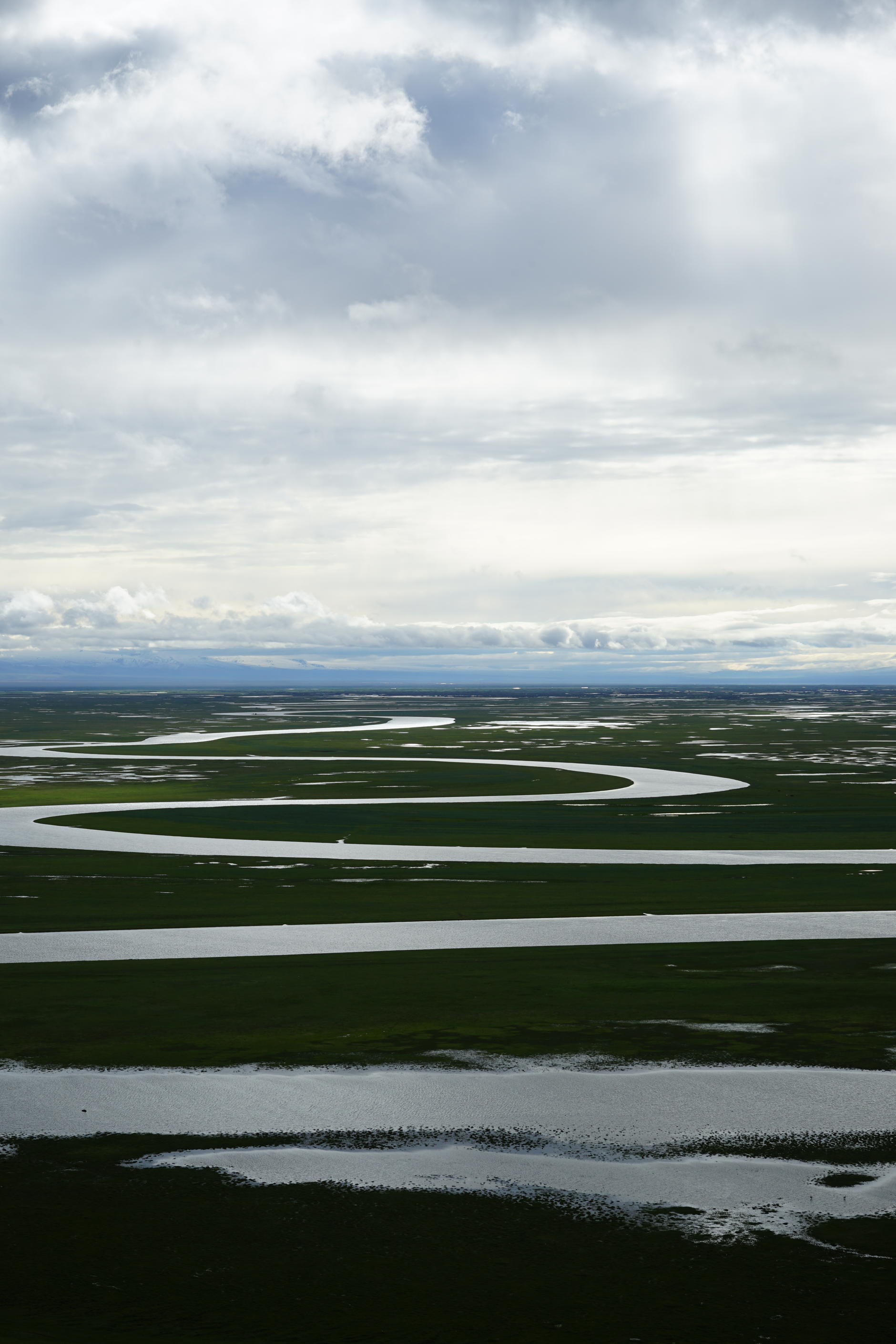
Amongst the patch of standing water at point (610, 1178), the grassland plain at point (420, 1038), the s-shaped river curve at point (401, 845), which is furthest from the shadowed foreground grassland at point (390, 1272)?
the s-shaped river curve at point (401, 845)

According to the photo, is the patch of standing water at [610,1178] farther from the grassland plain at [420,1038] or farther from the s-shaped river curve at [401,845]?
the s-shaped river curve at [401,845]

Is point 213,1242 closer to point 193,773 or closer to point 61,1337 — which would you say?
point 61,1337

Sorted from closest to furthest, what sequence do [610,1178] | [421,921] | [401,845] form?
[610,1178] → [421,921] → [401,845]

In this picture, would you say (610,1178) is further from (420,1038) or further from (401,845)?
(401,845)

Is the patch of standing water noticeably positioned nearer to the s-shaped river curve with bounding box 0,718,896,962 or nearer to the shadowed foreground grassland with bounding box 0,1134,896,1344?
the shadowed foreground grassland with bounding box 0,1134,896,1344

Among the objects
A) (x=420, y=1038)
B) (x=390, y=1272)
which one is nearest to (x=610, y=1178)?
(x=390, y=1272)

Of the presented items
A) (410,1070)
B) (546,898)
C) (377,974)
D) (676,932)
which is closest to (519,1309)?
(410,1070)
